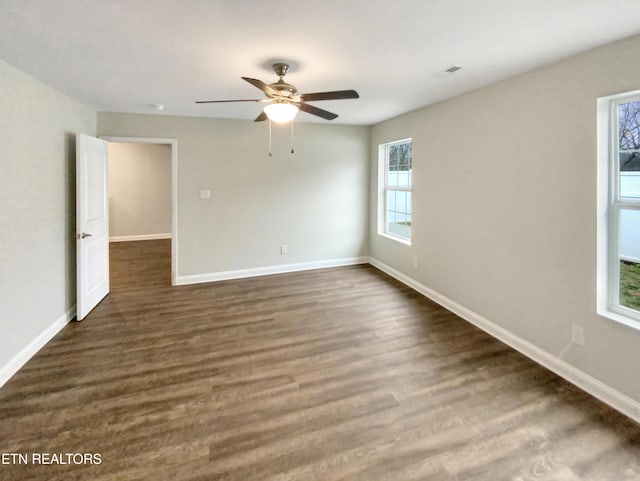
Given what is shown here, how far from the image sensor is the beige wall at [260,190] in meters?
4.63

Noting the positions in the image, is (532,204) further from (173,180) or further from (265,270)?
(173,180)

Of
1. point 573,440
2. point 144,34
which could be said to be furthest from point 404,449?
point 144,34

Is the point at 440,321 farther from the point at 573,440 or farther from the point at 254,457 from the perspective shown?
the point at 254,457

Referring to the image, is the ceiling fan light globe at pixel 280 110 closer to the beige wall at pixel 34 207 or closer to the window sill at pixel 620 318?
the beige wall at pixel 34 207

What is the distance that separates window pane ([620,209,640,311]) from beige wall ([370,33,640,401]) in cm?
17

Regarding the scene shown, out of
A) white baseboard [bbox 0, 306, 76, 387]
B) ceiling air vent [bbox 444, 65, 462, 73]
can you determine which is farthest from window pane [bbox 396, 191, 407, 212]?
white baseboard [bbox 0, 306, 76, 387]

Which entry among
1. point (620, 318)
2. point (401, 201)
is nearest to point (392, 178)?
point (401, 201)

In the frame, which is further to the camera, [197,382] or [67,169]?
[67,169]

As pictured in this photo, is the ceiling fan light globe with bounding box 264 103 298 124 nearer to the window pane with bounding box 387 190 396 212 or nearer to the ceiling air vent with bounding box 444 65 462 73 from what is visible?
the ceiling air vent with bounding box 444 65 462 73

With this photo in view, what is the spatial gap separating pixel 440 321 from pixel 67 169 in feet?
13.8

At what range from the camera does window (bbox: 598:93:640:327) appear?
2176 mm

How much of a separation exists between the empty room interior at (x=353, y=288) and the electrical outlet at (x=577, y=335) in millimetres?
16

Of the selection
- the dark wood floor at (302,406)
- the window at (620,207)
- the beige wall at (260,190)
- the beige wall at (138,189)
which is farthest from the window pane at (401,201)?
the beige wall at (138,189)

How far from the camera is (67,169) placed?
3.42 m
